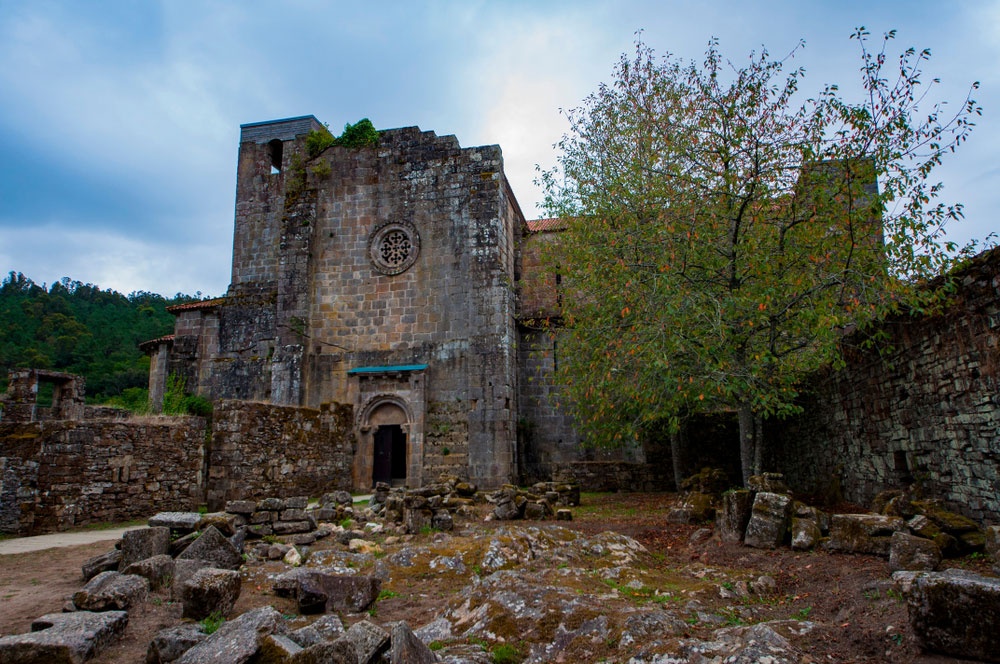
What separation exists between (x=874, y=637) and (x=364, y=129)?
2164 centimetres

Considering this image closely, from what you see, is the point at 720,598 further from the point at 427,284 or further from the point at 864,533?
the point at 427,284

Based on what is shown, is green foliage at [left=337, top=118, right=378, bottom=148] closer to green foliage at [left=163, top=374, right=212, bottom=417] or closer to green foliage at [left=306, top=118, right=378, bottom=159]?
green foliage at [left=306, top=118, right=378, bottom=159]

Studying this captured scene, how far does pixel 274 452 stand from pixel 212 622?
9822mm

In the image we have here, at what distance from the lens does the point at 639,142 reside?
45.8 feet

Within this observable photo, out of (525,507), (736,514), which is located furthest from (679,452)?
(736,514)

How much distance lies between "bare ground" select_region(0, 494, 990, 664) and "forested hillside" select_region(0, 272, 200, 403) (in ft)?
115

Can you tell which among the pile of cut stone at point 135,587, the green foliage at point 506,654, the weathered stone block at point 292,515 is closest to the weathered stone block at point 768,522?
the green foliage at point 506,654

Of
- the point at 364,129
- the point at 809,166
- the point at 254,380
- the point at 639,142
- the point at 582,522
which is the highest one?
the point at 364,129

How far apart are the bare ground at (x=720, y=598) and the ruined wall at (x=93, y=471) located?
7.28 feet

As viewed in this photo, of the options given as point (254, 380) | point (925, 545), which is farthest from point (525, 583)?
point (254, 380)

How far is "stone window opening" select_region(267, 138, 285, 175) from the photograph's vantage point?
26.6 meters

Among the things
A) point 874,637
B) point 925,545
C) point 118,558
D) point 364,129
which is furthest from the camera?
point 364,129

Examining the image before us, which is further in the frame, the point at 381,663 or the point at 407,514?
the point at 407,514

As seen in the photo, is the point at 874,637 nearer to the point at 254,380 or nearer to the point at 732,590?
the point at 732,590
